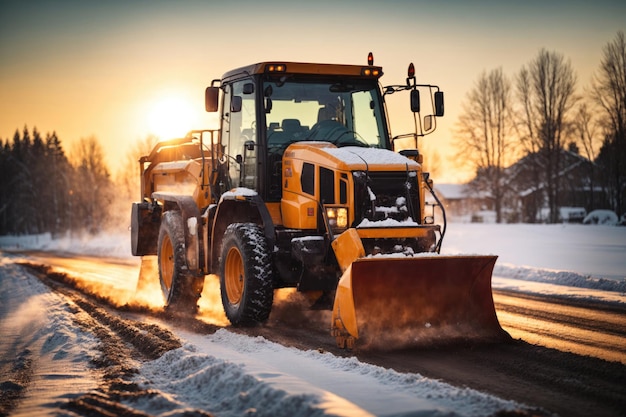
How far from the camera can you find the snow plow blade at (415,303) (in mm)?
7207

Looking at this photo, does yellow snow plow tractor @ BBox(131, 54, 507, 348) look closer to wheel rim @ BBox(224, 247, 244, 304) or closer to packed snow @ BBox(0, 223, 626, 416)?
wheel rim @ BBox(224, 247, 244, 304)

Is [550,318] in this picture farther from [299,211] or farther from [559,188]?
[559,188]

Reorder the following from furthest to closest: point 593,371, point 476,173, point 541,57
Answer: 1. point 476,173
2. point 541,57
3. point 593,371

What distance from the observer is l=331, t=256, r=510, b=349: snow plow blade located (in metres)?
7.21

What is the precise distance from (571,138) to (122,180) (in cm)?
4902

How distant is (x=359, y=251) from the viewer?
24.5 ft

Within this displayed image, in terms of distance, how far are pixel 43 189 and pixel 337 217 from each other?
87073 mm

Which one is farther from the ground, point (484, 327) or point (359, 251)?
point (359, 251)

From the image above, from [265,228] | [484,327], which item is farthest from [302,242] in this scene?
[484,327]

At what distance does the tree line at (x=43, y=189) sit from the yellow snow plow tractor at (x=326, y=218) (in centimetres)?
7363

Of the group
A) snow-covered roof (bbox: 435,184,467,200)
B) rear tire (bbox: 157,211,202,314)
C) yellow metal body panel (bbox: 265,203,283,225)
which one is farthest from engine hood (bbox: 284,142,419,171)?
snow-covered roof (bbox: 435,184,467,200)

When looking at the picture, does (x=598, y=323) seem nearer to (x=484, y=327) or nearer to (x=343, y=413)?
(x=484, y=327)

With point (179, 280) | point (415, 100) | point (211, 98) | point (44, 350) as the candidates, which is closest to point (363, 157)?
point (415, 100)

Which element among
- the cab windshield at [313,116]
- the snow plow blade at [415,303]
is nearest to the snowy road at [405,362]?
the snow plow blade at [415,303]
